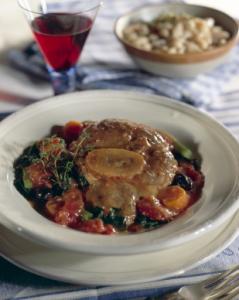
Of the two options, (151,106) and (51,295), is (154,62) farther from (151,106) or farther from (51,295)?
(51,295)

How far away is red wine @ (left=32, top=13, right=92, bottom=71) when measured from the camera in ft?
8.16

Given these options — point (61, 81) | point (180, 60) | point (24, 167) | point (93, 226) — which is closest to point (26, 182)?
point (24, 167)

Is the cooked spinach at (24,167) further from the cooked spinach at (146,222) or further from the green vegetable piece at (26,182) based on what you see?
the cooked spinach at (146,222)

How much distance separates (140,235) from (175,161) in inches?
17.2

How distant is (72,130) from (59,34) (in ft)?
1.91

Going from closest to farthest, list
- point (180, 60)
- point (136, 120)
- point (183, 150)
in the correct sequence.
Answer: point (183, 150), point (136, 120), point (180, 60)

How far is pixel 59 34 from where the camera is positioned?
2.49 meters

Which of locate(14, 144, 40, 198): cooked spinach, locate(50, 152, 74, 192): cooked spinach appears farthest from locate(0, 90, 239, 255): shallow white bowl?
locate(50, 152, 74, 192): cooked spinach

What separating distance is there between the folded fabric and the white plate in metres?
1.08

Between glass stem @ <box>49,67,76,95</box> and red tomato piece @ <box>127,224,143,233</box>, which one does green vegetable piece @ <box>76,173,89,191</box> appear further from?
glass stem @ <box>49,67,76,95</box>

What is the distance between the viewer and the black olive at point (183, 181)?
6.13 feet

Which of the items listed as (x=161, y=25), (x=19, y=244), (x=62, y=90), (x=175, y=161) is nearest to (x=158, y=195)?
(x=175, y=161)

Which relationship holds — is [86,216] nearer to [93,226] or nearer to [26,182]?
[93,226]

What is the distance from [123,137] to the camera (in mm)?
1944
